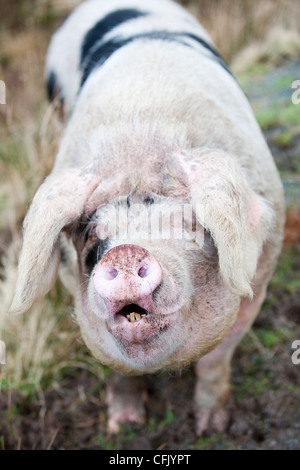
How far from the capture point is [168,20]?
10.2 feet

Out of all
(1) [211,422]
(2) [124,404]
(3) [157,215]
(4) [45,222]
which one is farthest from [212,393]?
(4) [45,222]

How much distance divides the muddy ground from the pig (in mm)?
459

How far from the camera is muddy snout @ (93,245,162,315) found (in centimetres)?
154

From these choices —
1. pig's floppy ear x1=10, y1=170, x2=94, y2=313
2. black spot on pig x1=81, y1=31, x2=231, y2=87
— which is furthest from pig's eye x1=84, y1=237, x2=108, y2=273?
black spot on pig x1=81, y1=31, x2=231, y2=87

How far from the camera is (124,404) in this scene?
279 cm

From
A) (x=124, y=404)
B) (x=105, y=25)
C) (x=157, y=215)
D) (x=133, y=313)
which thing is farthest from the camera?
(x=105, y=25)

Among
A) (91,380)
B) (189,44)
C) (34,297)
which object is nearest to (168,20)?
(189,44)

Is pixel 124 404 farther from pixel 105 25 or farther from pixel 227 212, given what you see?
pixel 105 25

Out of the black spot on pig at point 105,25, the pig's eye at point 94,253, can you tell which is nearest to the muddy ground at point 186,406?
the pig's eye at point 94,253

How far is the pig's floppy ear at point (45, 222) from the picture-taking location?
1.85m

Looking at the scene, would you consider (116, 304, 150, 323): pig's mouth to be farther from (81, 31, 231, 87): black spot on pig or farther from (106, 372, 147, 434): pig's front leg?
(81, 31, 231, 87): black spot on pig

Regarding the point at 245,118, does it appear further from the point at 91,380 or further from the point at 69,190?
the point at 91,380

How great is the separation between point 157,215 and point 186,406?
1.46 m

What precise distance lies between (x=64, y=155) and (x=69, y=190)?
0.52m
